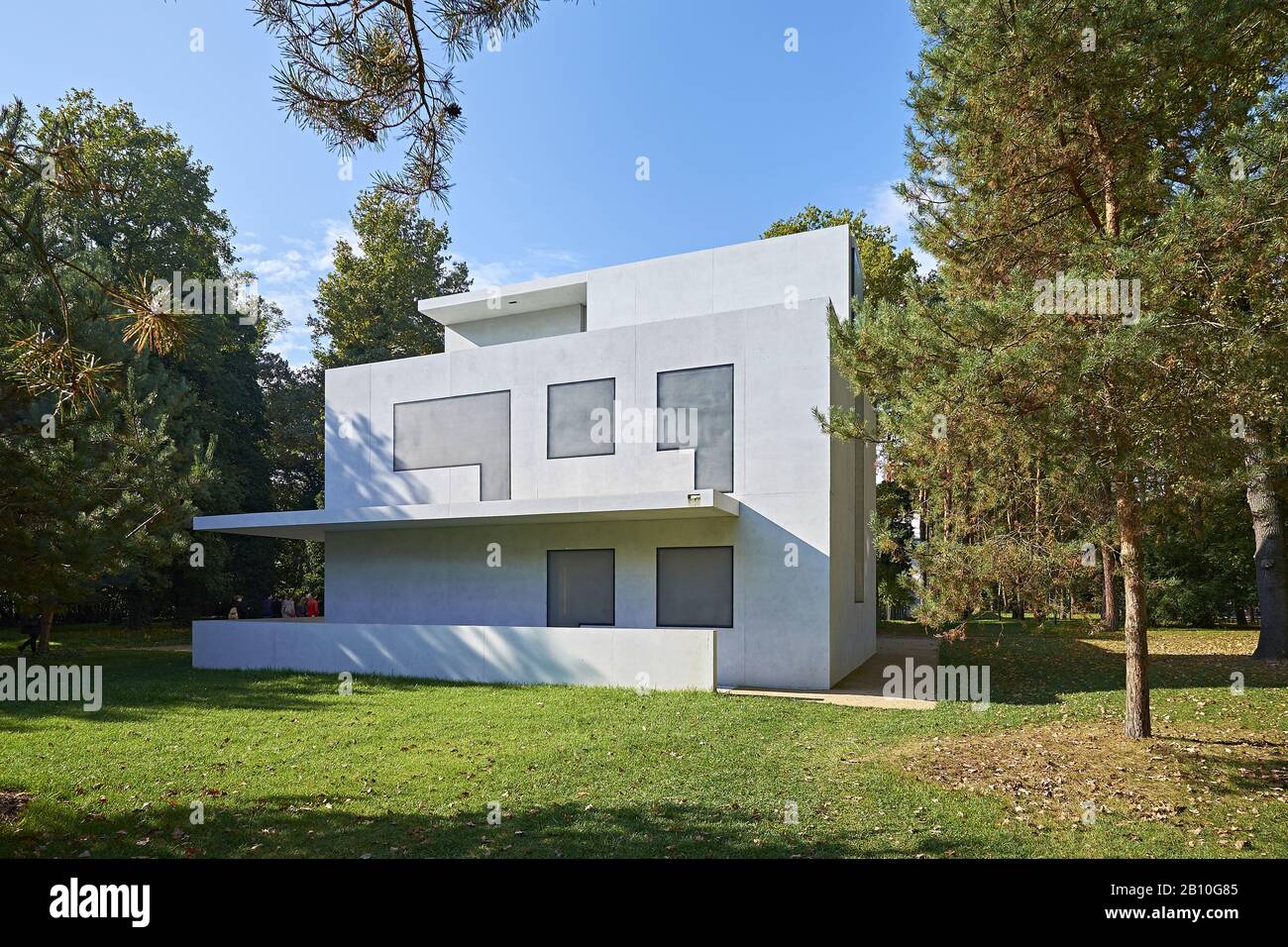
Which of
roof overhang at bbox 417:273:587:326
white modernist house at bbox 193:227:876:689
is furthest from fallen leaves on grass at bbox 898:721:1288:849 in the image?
roof overhang at bbox 417:273:587:326

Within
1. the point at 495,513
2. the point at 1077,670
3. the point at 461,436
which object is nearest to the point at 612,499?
the point at 495,513

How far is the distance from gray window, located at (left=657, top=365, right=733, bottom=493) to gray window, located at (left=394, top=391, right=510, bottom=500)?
12.2 ft

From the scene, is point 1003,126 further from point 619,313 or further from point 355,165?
point 619,313

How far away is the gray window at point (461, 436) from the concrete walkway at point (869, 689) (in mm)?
6826

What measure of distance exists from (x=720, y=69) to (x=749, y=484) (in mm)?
6831

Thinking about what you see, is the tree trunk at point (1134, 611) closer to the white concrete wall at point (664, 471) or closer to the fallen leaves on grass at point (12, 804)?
the white concrete wall at point (664, 471)

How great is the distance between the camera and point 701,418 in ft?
49.4

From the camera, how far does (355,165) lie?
17.5 feet

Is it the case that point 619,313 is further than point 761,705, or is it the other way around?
point 619,313

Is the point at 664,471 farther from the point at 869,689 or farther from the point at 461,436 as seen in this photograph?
the point at 869,689

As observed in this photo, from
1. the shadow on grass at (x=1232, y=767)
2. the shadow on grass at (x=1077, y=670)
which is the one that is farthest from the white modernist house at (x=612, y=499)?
the shadow on grass at (x=1232, y=767)

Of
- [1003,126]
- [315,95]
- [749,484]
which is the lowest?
[749,484]
